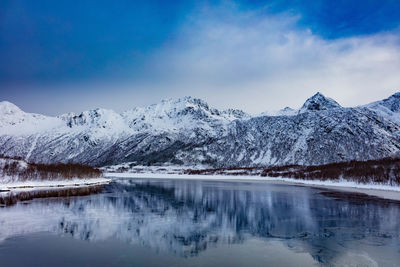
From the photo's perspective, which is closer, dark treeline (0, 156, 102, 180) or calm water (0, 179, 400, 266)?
calm water (0, 179, 400, 266)

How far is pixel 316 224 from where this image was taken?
2198 centimetres

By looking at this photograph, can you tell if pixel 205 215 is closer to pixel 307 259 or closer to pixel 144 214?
pixel 144 214

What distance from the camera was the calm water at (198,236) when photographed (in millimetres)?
13742

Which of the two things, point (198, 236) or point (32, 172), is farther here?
point (32, 172)

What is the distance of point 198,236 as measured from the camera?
18.4 metres

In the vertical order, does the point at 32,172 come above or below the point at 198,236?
above

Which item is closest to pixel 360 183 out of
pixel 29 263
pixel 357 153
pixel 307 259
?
pixel 307 259

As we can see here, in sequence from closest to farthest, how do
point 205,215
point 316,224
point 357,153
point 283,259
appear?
point 283,259 < point 316,224 < point 205,215 < point 357,153

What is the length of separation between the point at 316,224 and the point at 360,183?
41383mm

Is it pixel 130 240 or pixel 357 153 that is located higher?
pixel 357 153

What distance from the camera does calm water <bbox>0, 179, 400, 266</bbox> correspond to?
13742mm

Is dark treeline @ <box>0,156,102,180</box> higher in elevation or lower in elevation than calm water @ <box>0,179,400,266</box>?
higher

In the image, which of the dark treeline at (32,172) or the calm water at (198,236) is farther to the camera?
the dark treeline at (32,172)

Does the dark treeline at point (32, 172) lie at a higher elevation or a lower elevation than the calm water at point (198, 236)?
higher
